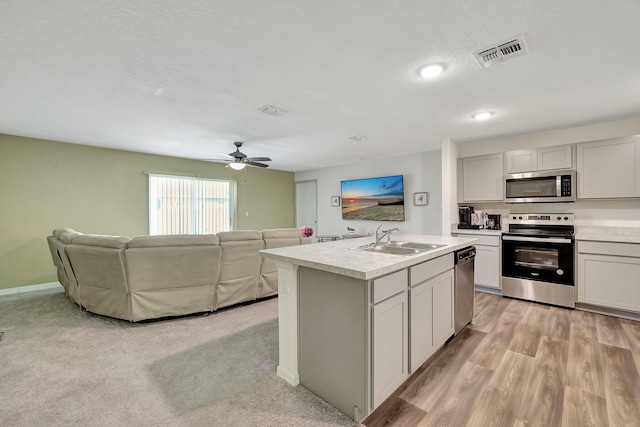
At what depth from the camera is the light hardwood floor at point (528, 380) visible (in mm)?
1649

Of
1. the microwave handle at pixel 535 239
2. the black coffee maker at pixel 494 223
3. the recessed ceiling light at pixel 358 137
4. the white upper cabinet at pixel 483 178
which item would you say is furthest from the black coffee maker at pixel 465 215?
the recessed ceiling light at pixel 358 137

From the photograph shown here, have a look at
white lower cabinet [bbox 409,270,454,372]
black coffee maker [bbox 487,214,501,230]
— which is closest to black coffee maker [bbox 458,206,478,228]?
black coffee maker [bbox 487,214,501,230]

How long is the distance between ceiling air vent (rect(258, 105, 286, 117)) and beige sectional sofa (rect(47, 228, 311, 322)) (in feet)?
4.82

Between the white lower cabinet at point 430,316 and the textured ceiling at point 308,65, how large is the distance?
173 cm

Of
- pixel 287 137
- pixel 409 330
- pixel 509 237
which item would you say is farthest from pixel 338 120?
pixel 509 237

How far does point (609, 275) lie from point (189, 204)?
6.88 metres

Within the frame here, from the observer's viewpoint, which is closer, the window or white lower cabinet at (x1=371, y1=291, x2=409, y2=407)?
white lower cabinet at (x1=371, y1=291, x2=409, y2=407)

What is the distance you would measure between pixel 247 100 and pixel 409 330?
2578 millimetres

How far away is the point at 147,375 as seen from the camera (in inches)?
81.3

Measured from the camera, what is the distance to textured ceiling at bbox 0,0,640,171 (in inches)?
61.8

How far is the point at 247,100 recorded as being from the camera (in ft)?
9.18

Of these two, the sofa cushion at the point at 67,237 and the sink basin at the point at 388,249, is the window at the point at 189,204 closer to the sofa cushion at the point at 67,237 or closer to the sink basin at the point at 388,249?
the sofa cushion at the point at 67,237

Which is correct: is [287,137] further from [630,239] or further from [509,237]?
[630,239]

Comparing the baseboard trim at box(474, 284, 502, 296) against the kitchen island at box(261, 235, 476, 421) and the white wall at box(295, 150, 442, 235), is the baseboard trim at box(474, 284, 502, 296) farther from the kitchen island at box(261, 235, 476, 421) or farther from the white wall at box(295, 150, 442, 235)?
the kitchen island at box(261, 235, 476, 421)
